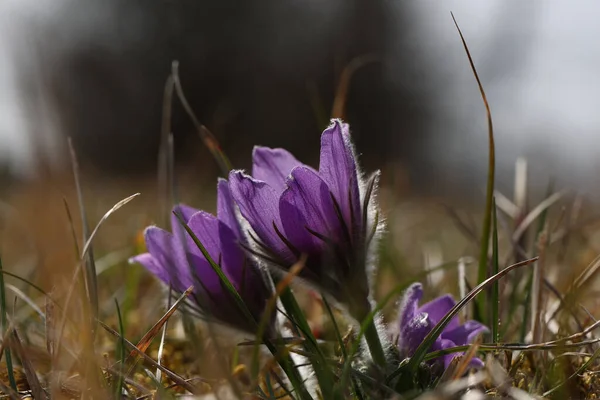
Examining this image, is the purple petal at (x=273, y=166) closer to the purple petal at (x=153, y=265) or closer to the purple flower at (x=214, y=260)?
the purple flower at (x=214, y=260)

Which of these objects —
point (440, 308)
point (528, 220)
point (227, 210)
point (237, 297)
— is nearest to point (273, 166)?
point (227, 210)

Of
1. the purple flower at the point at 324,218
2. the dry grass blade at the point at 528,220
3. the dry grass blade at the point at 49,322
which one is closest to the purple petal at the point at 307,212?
the purple flower at the point at 324,218

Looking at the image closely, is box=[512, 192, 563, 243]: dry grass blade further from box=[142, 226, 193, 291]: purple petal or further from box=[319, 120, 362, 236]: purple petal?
box=[142, 226, 193, 291]: purple petal

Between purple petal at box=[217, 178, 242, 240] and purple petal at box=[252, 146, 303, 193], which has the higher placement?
purple petal at box=[252, 146, 303, 193]

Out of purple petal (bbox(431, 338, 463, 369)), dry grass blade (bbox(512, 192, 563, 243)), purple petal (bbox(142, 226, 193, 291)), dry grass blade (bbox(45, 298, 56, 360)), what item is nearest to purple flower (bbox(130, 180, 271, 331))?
purple petal (bbox(142, 226, 193, 291))

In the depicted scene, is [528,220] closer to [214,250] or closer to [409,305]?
[409,305]

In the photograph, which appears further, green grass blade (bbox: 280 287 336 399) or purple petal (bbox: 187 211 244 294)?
purple petal (bbox: 187 211 244 294)
